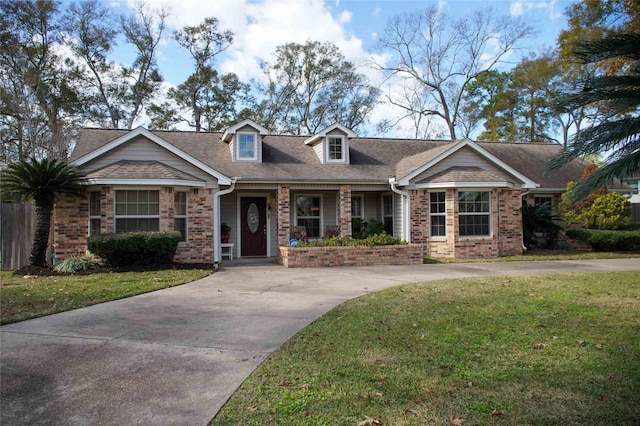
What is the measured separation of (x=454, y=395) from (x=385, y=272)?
8.29m

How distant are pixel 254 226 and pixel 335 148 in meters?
4.39

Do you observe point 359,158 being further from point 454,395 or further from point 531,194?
point 454,395

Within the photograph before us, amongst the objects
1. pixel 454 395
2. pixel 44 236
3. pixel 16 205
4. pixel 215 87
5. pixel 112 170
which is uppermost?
pixel 215 87

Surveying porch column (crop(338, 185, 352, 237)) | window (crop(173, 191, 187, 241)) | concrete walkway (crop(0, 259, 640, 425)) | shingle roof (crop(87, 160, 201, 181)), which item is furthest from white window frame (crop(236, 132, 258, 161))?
concrete walkway (crop(0, 259, 640, 425))

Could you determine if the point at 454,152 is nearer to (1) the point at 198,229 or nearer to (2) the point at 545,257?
(2) the point at 545,257

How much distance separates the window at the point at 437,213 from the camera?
16344 mm

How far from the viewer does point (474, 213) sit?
52.9ft

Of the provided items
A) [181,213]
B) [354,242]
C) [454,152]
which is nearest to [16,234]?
[181,213]

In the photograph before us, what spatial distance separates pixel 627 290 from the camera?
341 inches

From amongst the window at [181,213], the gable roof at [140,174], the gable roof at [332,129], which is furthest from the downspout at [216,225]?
the gable roof at [332,129]

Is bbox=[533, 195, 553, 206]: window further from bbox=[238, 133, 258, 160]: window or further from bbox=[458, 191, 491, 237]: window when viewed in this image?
bbox=[238, 133, 258, 160]: window

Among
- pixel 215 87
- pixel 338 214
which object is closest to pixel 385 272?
pixel 338 214

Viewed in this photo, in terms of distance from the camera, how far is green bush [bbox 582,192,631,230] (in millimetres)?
17484

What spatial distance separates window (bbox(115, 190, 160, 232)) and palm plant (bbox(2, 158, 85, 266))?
4.07ft
